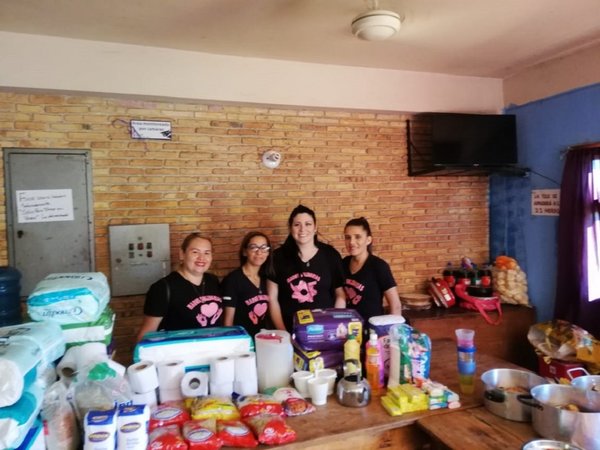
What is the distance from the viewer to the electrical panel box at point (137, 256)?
3385 mm

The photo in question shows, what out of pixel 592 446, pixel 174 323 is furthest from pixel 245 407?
pixel 592 446

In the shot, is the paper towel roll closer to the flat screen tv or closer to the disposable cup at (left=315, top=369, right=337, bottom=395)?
the disposable cup at (left=315, top=369, right=337, bottom=395)

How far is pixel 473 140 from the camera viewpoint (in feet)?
13.5

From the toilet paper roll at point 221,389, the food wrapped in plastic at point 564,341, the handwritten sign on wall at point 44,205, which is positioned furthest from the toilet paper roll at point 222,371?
the food wrapped in plastic at point 564,341

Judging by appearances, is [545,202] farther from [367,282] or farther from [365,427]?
[365,427]

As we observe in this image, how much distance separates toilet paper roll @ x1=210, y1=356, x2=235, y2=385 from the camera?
1.74 m

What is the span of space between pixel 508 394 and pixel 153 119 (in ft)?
10.0

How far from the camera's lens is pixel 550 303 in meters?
4.05

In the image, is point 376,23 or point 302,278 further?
point 302,278

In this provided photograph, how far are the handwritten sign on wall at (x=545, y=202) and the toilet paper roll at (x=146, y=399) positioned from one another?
3701mm

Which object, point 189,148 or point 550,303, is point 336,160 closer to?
point 189,148

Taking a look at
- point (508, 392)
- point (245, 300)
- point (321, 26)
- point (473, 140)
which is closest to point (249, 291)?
point (245, 300)

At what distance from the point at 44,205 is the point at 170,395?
7.10 feet

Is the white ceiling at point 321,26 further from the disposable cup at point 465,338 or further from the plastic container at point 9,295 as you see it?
the disposable cup at point 465,338
